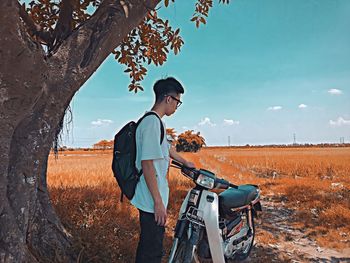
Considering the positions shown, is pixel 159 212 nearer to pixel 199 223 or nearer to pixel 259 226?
pixel 199 223

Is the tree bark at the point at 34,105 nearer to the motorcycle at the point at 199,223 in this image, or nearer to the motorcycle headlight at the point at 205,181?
the motorcycle at the point at 199,223

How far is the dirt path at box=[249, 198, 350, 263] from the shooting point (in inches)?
181

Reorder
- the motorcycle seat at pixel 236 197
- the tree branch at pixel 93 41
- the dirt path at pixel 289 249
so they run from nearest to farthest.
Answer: the tree branch at pixel 93 41
the motorcycle seat at pixel 236 197
the dirt path at pixel 289 249

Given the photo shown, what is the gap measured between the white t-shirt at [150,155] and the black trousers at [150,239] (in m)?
0.10

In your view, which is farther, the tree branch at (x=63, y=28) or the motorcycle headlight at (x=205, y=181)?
the tree branch at (x=63, y=28)

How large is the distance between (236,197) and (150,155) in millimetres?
1513

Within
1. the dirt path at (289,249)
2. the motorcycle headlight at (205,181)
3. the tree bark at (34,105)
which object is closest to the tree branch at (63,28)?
the tree bark at (34,105)

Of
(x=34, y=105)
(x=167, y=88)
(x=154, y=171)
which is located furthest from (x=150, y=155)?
(x=34, y=105)

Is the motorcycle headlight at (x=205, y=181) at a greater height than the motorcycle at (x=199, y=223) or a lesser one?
greater

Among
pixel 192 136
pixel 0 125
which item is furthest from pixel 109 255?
pixel 192 136

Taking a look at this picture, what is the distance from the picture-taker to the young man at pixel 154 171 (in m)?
2.63

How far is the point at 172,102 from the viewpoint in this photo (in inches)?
114

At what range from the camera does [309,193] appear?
9.55 meters

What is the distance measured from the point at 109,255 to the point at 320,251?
3306 mm
